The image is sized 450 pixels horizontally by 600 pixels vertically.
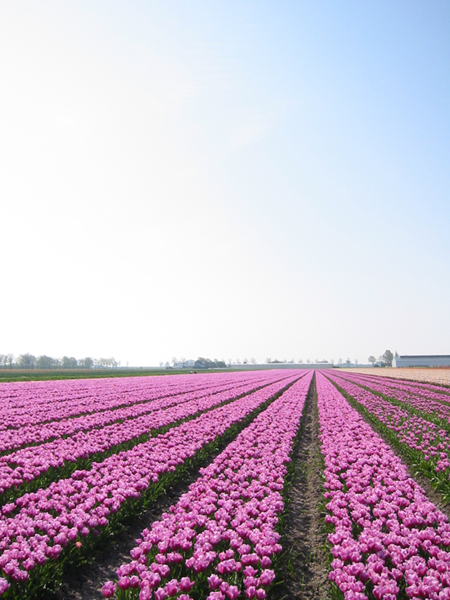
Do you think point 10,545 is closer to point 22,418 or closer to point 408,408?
point 22,418

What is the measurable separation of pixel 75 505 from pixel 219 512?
2465mm

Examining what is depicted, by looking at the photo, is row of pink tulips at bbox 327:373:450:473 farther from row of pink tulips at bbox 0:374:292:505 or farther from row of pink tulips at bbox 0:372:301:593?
row of pink tulips at bbox 0:374:292:505

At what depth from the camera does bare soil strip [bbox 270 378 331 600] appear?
4.61 meters

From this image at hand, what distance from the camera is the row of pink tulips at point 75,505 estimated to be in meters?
4.45

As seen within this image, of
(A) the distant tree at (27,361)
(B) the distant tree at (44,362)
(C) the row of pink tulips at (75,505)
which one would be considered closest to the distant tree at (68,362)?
(B) the distant tree at (44,362)

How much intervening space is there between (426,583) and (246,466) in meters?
4.76

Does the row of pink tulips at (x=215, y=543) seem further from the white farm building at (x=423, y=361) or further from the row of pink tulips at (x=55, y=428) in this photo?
A: the white farm building at (x=423, y=361)

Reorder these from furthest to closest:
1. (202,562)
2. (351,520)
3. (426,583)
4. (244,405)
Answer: (244,405)
(351,520)
(202,562)
(426,583)

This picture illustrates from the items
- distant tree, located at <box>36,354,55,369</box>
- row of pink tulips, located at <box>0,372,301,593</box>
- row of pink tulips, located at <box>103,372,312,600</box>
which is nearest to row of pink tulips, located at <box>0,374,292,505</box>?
row of pink tulips, located at <box>0,372,301,593</box>

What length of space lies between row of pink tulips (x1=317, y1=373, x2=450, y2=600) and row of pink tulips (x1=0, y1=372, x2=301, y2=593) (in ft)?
11.3

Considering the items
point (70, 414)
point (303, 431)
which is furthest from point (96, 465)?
point (303, 431)

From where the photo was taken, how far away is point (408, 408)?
17750 mm

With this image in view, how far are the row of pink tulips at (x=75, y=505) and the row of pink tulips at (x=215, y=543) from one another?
88 centimetres

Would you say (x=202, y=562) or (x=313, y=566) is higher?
(x=202, y=562)
